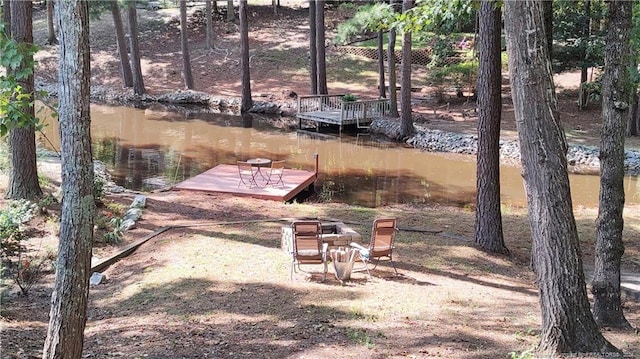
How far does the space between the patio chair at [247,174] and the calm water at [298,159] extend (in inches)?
67.3

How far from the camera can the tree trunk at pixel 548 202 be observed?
449 cm

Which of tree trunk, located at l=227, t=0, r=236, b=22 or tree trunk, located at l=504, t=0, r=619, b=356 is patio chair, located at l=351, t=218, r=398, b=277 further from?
tree trunk, located at l=227, t=0, r=236, b=22

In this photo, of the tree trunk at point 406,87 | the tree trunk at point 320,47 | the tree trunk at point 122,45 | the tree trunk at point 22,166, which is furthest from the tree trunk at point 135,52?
the tree trunk at point 22,166

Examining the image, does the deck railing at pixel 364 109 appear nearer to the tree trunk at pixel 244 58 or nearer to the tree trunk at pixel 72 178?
the tree trunk at pixel 244 58

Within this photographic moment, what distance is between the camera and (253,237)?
9.62 metres

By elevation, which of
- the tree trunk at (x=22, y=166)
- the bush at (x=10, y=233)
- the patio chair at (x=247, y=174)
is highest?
the tree trunk at (x=22, y=166)

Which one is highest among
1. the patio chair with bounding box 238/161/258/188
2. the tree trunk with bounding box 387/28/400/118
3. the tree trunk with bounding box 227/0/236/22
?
the tree trunk with bounding box 227/0/236/22

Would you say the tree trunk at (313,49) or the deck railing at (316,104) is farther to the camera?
the tree trunk at (313,49)

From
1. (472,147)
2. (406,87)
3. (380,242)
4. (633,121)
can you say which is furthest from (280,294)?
(633,121)

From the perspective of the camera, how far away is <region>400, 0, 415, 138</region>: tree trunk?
2075 centimetres

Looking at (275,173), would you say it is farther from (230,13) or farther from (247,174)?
(230,13)

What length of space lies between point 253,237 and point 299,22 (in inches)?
1163

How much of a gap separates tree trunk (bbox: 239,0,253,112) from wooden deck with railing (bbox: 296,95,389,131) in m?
2.98

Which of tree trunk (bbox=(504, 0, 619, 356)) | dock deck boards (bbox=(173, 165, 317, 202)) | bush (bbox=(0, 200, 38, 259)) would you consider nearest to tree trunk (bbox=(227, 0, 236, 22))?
dock deck boards (bbox=(173, 165, 317, 202))
